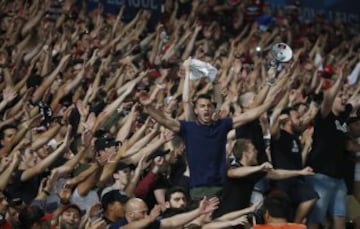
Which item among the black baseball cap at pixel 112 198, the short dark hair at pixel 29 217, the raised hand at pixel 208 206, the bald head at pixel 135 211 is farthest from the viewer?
the black baseball cap at pixel 112 198

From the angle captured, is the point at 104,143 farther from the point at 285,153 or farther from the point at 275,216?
the point at 275,216

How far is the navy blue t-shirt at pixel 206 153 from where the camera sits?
25.7ft

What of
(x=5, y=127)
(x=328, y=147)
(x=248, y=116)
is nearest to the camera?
(x=248, y=116)

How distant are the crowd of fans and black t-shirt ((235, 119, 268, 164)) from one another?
0.01 m

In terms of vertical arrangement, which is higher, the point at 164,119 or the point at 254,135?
the point at 164,119

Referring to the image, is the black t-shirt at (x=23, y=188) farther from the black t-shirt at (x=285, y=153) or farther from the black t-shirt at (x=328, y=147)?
the black t-shirt at (x=328, y=147)

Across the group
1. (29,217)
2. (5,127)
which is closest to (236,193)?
(29,217)

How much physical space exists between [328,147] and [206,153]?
5.28ft

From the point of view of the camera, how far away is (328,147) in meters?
9.00

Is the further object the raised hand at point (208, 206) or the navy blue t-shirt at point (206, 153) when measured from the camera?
the navy blue t-shirt at point (206, 153)

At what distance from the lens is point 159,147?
8969 millimetres

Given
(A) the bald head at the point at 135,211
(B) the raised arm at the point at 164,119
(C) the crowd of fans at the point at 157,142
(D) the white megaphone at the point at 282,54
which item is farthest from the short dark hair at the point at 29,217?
(D) the white megaphone at the point at 282,54

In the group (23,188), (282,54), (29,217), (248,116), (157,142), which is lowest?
(29,217)

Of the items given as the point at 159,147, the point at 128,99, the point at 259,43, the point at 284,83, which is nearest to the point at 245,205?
the point at 159,147
